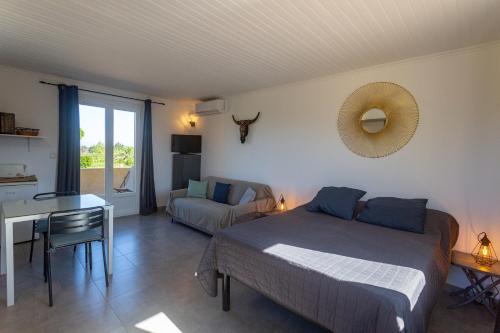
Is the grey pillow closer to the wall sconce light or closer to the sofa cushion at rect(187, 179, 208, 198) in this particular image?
the wall sconce light

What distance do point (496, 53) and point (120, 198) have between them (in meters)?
5.64

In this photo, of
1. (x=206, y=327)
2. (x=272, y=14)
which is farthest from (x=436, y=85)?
(x=206, y=327)

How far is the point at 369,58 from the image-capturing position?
112 inches

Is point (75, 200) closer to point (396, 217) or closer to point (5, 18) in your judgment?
point (5, 18)

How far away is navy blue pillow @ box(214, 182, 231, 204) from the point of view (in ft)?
14.4

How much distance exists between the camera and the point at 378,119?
10.0 feet

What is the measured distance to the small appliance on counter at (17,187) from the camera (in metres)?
3.28

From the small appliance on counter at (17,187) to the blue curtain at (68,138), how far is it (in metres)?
0.40

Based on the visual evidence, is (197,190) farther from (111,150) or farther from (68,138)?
(68,138)

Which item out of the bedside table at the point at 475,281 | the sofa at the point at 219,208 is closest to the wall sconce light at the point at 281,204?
the sofa at the point at 219,208

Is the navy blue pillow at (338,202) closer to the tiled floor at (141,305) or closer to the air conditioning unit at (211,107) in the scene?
the tiled floor at (141,305)

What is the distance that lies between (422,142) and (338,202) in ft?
3.68

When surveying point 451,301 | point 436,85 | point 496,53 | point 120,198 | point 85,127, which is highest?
point 496,53

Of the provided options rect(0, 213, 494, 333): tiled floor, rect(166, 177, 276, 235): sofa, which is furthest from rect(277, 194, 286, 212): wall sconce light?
rect(0, 213, 494, 333): tiled floor
